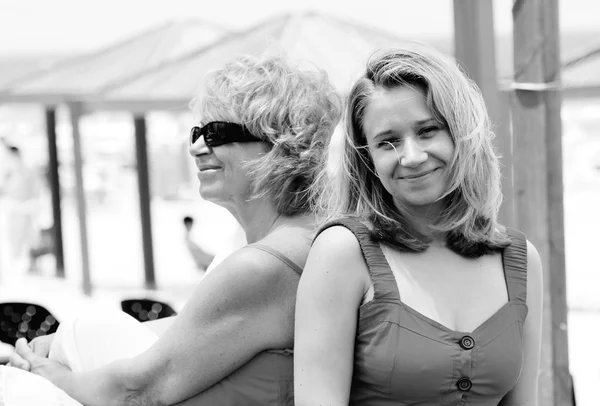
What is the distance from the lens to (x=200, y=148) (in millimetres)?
1789

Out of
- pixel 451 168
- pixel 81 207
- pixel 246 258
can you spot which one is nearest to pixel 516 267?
pixel 451 168

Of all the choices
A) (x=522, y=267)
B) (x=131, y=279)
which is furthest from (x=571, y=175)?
(x=522, y=267)

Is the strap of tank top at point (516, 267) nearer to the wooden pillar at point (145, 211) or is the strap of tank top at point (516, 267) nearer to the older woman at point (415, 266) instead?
the older woman at point (415, 266)

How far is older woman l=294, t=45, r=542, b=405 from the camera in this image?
138cm

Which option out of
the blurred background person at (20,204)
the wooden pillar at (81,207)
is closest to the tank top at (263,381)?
the wooden pillar at (81,207)

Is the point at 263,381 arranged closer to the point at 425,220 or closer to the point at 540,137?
A: the point at 425,220

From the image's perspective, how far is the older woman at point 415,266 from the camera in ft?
4.52

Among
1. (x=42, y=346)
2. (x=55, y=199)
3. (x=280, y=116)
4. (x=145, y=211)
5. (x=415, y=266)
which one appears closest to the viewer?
(x=415, y=266)

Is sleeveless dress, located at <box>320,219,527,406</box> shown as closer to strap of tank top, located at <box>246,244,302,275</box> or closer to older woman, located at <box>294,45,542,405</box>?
older woman, located at <box>294,45,542,405</box>

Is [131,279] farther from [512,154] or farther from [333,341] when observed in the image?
[333,341]

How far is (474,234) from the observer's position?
1518 millimetres

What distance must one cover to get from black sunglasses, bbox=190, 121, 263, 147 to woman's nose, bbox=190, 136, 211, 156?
0.01 metres

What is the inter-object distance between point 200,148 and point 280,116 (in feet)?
0.60

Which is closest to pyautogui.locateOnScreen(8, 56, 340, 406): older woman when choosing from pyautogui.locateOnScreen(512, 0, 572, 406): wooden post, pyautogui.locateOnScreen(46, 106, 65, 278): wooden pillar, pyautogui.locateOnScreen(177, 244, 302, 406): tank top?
pyautogui.locateOnScreen(177, 244, 302, 406): tank top
